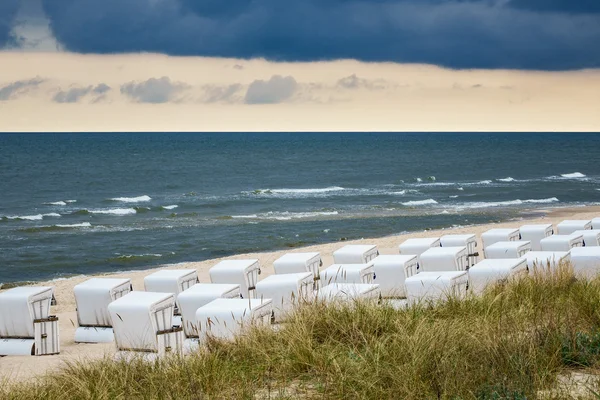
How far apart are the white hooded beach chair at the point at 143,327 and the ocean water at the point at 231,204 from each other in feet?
45.2

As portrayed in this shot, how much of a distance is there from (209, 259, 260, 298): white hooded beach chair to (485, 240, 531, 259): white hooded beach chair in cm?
414

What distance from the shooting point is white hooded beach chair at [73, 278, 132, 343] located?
10750mm

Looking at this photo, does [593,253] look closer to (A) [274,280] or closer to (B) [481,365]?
(A) [274,280]

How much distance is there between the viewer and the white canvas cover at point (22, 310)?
10398 mm

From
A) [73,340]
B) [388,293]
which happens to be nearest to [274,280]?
[388,293]

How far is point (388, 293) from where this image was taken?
1120 cm

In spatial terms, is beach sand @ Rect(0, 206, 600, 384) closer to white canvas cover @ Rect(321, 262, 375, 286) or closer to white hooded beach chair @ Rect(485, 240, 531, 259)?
white canvas cover @ Rect(321, 262, 375, 286)

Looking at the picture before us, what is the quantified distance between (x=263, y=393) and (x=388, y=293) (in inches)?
222

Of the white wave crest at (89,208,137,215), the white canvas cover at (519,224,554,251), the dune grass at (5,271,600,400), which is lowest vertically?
the white wave crest at (89,208,137,215)

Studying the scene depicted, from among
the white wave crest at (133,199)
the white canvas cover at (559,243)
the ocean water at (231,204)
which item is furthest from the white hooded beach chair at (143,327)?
the white wave crest at (133,199)

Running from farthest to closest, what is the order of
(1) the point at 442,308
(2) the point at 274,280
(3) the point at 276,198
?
1. (3) the point at 276,198
2. (2) the point at 274,280
3. (1) the point at 442,308

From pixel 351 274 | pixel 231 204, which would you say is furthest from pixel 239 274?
pixel 231 204

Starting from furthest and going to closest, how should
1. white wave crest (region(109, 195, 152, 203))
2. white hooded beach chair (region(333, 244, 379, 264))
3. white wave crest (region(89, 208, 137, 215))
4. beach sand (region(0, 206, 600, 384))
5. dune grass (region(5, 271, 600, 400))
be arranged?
white wave crest (region(109, 195, 152, 203))
white wave crest (region(89, 208, 137, 215))
white hooded beach chair (region(333, 244, 379, 264))
beach sand (region(0, 206, 600, 384))
dune grass (region(5, 271, 600, 400))

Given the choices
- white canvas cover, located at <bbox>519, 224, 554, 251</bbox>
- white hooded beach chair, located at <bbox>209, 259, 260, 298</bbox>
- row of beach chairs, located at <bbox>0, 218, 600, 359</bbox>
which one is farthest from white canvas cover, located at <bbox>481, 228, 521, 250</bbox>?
white hooded beach chair, located at <bbox>209, 259, 260, 298</bbox>
